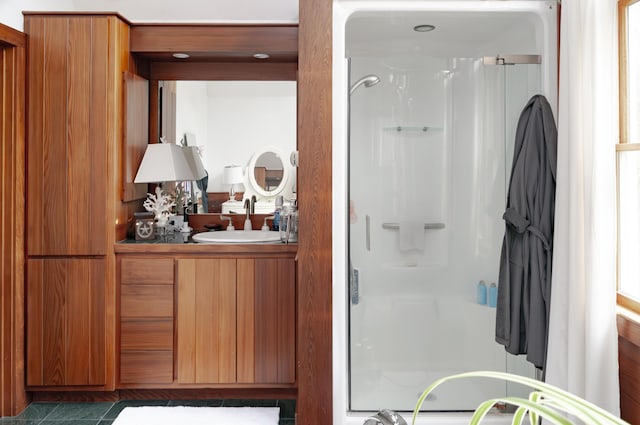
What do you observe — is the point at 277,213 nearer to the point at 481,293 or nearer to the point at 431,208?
the point at 431,208

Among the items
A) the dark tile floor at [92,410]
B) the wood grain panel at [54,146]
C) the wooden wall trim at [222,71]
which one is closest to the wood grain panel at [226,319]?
the dark tile floor at [92,410]

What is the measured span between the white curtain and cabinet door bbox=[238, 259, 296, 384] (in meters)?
1.44

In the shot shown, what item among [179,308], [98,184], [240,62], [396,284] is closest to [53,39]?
[98,184]

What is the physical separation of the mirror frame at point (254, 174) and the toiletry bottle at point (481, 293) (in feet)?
4.73

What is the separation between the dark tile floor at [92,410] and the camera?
2.76 metres

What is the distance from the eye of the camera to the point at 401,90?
2.71 m

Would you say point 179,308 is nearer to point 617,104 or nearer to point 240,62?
point 240,62

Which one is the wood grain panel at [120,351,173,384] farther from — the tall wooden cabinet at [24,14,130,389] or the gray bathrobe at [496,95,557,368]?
the gray bathrobe at [496,95,557,368]

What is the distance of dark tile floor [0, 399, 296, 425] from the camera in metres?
2.76

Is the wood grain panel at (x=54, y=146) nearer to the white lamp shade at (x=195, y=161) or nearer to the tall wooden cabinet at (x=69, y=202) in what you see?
the tall wooden cabinet at (x=69, y=202)

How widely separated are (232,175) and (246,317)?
103cm

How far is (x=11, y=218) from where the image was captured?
9.34 ft

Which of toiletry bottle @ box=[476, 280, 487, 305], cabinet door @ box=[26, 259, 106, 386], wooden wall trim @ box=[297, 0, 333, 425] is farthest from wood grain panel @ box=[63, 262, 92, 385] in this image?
toiletry bottle @ box=[476, 280, 487, 305]

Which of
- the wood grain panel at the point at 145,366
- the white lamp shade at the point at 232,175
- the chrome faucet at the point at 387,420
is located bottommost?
Result: the wood grain panel at the point at 145,366
